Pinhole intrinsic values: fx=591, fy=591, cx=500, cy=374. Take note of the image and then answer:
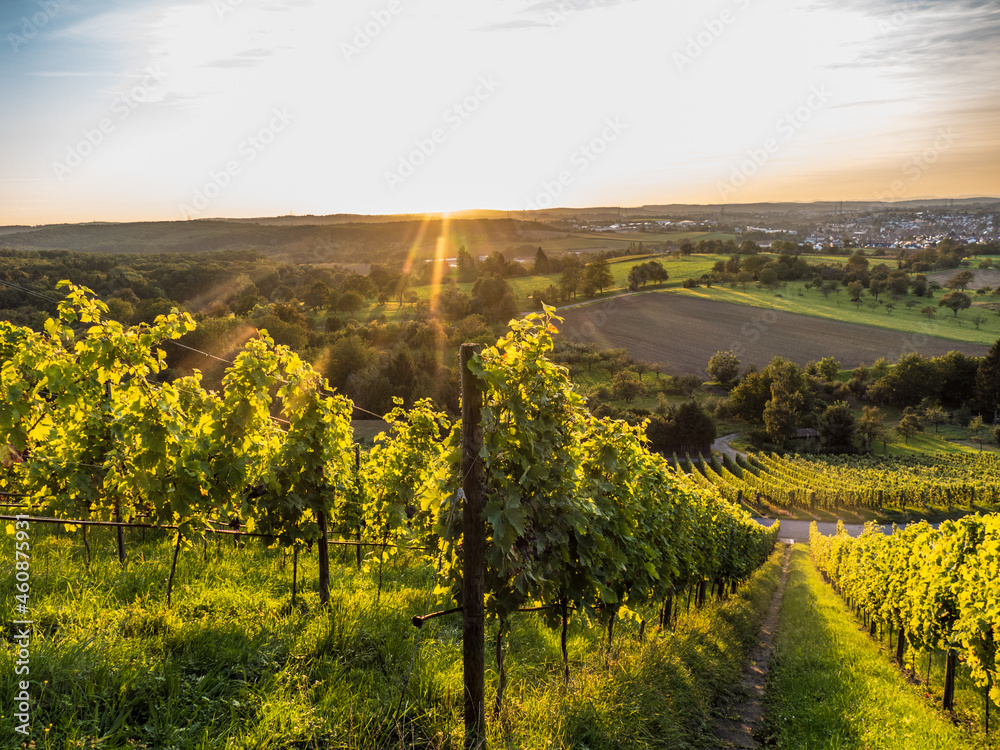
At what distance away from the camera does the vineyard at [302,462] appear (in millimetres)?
4797

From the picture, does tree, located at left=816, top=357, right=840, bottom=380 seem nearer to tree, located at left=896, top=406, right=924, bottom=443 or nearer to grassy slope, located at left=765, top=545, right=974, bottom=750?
tree, located at left=896, top=406, right=924, bottom=443

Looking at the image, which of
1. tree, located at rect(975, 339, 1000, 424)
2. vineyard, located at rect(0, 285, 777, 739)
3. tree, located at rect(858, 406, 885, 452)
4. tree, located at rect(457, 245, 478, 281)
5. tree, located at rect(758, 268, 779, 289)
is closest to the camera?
vineyard, located at rect(0, 285, 777, 739)

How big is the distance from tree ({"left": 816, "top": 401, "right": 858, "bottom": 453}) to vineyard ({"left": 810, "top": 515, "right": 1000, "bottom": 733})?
171ft

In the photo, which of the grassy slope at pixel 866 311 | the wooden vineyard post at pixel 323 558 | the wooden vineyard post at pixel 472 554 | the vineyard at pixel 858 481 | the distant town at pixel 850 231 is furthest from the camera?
the distant town at pixel 850 231

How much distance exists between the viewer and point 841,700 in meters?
8.66

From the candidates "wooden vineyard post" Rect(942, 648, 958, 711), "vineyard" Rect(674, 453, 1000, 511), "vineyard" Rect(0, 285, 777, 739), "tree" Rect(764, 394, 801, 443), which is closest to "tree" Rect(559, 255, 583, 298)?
"tree" Rect(764, 394, 801, 443)

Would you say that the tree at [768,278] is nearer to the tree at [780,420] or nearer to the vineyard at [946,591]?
the tree at [780,420]

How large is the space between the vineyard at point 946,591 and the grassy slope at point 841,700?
2.66ft

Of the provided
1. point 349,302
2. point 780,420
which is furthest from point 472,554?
point 349,302

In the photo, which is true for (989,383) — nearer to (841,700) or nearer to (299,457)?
(841,700)

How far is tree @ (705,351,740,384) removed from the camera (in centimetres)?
7681

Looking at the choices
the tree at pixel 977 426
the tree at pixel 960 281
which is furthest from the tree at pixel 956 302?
the tree at pixel 977 426

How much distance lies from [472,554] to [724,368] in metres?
78.1

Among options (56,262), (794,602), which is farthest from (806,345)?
(56,262)
